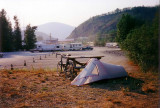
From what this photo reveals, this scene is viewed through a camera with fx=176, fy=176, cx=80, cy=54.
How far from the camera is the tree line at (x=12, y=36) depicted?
52.2m

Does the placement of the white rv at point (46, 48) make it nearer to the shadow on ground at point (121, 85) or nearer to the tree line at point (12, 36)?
the tree line at point (12, 36)

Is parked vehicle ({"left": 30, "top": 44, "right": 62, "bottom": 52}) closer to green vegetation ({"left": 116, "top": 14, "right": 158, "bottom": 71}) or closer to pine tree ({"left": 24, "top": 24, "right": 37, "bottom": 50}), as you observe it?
pine tree ({"left": 24, "top": 24, "right": 37, "bottom": 50})

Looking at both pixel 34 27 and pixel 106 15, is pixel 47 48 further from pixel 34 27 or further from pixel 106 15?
pixel 106 15

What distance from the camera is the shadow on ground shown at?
23.2ft

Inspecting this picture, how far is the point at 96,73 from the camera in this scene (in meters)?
8.27

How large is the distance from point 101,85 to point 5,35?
50.6 meters

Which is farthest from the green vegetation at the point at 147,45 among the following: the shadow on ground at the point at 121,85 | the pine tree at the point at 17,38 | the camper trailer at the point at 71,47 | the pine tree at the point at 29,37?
the pine tree at the point at 17,38

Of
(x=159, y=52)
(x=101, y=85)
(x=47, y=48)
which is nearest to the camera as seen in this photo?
(x=101, y=85)

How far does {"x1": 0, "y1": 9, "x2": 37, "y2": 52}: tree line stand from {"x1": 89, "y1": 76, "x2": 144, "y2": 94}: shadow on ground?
49.6m

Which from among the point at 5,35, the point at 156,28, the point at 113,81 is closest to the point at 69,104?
the point at 113,81

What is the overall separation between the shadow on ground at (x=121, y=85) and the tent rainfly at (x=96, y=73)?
24 centimetres

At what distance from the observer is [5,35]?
5238 cm

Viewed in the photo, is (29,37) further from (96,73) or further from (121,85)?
(121,85)

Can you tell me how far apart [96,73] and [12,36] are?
5316 cm
